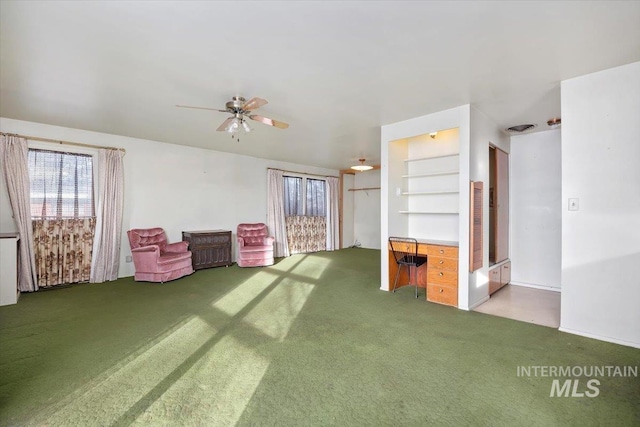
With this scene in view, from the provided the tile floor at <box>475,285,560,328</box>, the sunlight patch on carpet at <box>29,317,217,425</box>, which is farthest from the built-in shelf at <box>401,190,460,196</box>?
the sunlight patch on carpet at <box>29,317,217,425</box>

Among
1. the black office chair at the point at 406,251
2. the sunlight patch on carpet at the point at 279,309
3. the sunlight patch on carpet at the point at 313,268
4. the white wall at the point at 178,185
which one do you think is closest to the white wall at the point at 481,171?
the black office chair at the point at 406,251

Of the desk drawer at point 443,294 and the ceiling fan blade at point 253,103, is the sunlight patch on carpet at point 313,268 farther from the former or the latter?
the ceiling fan blade at point 253,103

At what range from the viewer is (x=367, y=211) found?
9.36 meters

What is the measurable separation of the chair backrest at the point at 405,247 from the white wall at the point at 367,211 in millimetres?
4725

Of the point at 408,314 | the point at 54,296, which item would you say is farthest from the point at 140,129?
the point at 408,314

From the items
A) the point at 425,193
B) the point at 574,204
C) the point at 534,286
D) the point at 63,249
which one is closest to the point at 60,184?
the point at 63,249

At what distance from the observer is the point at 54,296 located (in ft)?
13.2

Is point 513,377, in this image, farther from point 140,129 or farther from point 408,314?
point 140,129

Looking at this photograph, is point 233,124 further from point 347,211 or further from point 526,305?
point 347,211

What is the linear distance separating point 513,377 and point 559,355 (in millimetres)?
695

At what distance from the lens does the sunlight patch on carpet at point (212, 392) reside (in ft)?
5.47

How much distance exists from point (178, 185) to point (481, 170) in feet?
18.4

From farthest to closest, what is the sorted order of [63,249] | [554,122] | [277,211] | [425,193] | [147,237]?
[277,211] → [147,237] → [63,249] → [425,193] → [554,122]

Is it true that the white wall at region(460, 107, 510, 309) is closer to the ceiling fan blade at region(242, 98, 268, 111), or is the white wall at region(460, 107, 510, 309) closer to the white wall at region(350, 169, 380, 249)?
the ceiling fan blade at region(242, 98, 268, 111)
